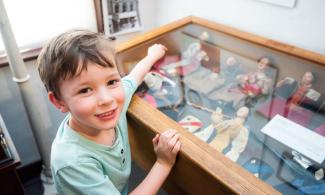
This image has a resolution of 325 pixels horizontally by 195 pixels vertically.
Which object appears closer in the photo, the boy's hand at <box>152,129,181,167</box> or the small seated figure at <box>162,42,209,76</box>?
the boy's hand at <box>152,129,181,167</box>

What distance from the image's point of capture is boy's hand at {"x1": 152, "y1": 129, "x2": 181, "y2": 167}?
27.3 inches

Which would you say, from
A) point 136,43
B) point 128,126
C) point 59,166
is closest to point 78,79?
point 59,166

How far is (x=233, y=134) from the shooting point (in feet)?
2.52

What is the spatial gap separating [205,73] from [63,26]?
665 millimetres

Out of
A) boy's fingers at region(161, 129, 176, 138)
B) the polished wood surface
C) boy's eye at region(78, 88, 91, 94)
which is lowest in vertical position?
boy's fingers at region(161, 129, 176, 138)

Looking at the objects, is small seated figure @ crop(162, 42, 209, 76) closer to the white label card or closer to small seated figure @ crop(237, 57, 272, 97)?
small seated figure @ crop(237, 57, 272, 97)

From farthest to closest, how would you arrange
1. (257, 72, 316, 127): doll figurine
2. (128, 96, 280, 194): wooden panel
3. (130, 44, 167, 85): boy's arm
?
(130, 44, 167, 85): boy's arm < (257, 72, 316, 127): doll figurine < (128, 96, 280, 194): wooden panel

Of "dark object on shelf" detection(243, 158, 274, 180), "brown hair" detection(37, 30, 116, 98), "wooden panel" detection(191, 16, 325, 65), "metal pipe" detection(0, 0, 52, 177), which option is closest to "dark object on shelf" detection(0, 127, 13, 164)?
"metal pipe" detection(0, 0, 52, 177)

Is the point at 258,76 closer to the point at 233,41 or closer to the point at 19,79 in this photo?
the point at 233,41

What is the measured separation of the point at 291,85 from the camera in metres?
0.91

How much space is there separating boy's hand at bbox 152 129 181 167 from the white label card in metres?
0.26

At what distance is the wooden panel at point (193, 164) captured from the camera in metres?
0.59

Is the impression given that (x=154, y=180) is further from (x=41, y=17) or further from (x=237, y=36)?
(x=41, y=17)

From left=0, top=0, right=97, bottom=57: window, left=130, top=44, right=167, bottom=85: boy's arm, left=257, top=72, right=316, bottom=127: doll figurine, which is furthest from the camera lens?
left=0, top=0, right=97, bottom=57: window
